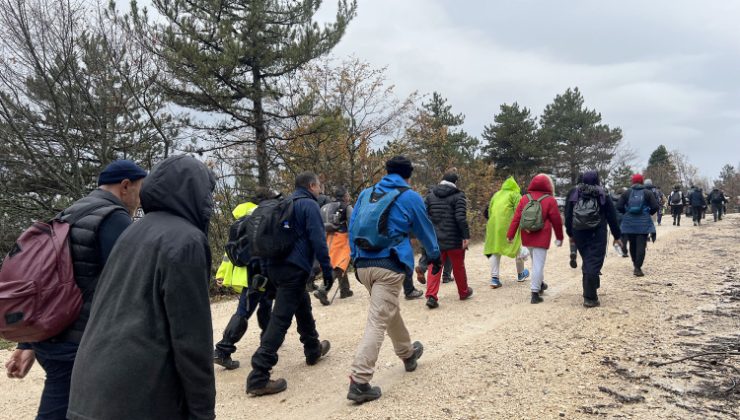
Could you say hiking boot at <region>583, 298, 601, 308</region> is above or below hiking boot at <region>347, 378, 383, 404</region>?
above

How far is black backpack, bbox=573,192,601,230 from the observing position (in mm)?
6746

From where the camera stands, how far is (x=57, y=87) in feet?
35.1

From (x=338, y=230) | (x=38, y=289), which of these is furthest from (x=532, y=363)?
(x=338, y=230)

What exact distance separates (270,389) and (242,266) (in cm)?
137

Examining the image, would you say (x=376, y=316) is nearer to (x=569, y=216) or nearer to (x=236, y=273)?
(x=236, y=273)

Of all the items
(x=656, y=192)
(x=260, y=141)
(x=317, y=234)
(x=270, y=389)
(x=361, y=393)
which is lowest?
(x=270, y=389)

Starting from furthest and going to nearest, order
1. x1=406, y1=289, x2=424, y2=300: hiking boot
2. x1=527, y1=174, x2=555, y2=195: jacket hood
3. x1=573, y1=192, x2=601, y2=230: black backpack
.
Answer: x1=406, y1=289, x2=424, y2=300: hiking boot
x1=527, y1=174, x2=555, y2=195: jacket hood
x1=573, y1=192, x2=601, y2=230: black backpack

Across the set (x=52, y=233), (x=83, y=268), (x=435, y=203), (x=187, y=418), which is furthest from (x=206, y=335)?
(x=435, y=203)

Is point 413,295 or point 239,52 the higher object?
point 239,52

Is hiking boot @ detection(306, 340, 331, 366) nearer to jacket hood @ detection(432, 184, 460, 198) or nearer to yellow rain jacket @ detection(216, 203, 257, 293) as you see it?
yellow rain jacket @ detection(216, 203, 257, 293)

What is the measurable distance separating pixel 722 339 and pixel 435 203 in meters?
4.06

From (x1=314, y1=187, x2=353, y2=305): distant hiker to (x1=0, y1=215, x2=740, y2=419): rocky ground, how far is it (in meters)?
0.73

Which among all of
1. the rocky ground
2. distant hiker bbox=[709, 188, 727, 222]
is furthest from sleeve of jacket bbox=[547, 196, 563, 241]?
distant hiker bbox=[709, 188, 727, 222]

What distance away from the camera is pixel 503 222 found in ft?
27.7
